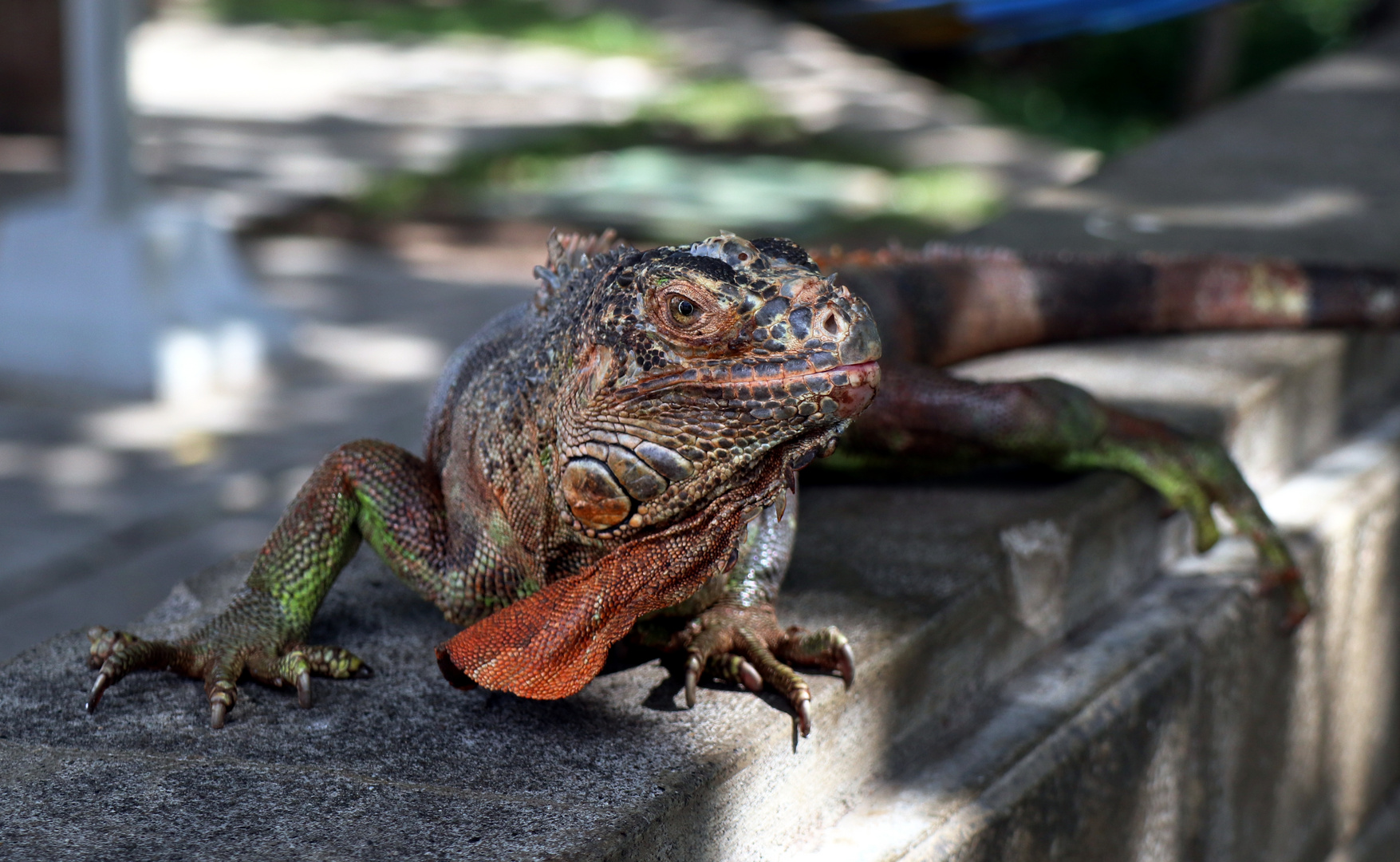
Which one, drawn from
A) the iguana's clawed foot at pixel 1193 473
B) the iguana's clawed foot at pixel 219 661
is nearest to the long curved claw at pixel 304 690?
the iguana's clawed foot at pixel 219 661

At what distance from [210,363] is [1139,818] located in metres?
5.09

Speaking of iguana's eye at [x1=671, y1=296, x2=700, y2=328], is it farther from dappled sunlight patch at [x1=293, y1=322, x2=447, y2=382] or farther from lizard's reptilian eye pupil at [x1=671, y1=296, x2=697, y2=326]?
dappled sunlight patch at [x1=293, y1=322, x2=447, y2=382]

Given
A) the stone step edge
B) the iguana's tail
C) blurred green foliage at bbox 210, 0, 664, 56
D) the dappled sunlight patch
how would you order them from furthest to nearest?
1. blurred green foliage at bbox 210, 0, 664, 56
2. the dappled sunlight patch
3. the iguana's tail
4. the stone step edge

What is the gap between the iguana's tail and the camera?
3.82m

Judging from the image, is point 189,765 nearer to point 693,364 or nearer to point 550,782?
point 550,782

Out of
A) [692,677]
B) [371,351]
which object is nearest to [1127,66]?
[371,351]

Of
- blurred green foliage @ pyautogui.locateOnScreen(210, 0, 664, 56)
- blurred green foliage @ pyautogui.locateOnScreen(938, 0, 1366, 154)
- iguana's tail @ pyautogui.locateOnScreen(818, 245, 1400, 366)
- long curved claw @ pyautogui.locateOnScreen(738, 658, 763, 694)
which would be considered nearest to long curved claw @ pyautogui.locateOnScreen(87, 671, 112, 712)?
long curved claw @ pyautogui.locateOnScreen(738, 658, 763, 694)

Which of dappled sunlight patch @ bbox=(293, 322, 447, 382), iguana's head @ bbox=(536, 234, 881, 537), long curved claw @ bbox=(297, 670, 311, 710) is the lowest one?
dappled sunlight patch @ bbox=(293, 322, 447, 382)

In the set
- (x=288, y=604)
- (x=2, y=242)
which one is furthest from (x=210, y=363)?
(x=288, y=604)

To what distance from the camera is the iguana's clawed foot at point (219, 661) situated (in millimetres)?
2332

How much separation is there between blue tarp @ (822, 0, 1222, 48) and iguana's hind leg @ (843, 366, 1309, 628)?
474cm

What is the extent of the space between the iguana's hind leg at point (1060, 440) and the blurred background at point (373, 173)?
6.64 ft

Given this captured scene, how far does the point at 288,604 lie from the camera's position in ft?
8.13

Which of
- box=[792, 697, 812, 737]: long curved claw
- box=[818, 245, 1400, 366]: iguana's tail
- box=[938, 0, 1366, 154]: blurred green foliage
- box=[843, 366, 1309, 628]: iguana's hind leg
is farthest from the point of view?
box=[938, 0, 1366, 154]: blurred green foliage
